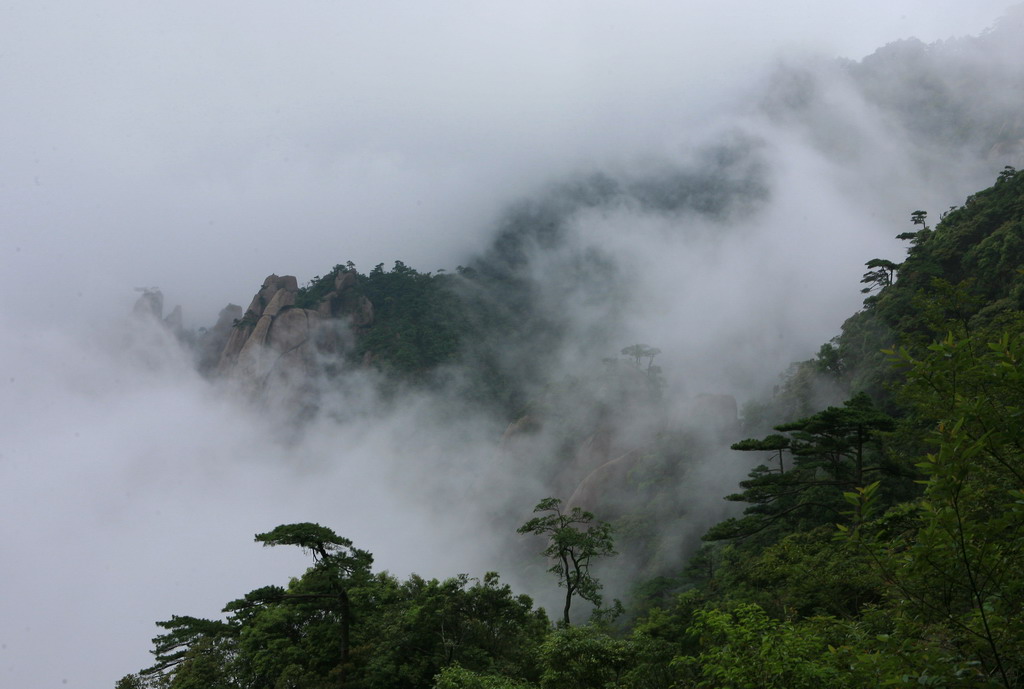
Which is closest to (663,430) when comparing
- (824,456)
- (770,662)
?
(824,456)

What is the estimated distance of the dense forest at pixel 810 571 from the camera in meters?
3.71

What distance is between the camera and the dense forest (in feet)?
12.2

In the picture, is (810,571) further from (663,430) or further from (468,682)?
(663,430)

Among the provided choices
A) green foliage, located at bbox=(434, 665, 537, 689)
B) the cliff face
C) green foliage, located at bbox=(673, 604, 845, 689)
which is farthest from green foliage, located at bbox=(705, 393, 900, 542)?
the cliff face

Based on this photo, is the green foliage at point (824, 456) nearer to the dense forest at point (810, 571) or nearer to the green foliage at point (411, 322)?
the dense forest at point (810, 571)

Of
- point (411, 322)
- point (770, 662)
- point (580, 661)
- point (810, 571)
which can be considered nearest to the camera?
point (770, 662)

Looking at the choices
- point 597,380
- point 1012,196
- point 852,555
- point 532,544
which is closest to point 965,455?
point 852,555

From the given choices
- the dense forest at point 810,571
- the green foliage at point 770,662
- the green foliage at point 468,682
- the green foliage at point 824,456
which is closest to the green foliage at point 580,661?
the dense forest at point 810,571

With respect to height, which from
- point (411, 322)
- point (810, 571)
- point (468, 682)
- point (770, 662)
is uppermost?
point (411, 322)

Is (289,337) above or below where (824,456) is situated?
above

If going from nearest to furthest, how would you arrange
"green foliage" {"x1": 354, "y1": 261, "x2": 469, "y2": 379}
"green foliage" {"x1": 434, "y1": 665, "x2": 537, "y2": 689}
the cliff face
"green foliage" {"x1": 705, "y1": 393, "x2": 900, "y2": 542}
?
"green foliage" {"x1": 434, "y1": 665, "x2": 537, "y2": 689} → "green foliage" {"x1": 705, "y1": 393, "x2": 900, "y2": 542} → the cliff face → "green foliage" {"x1": 354, "y1": 261, "x2": 469, "y2": 379}

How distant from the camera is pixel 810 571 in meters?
16.2

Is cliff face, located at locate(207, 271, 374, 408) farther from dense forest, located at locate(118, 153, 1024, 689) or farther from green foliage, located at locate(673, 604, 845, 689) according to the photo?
green foliage, located at locate(673, 604, 845, 689)

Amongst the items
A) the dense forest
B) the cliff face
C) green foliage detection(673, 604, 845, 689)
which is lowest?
green foliage detection(673, 604, 845, 689)
